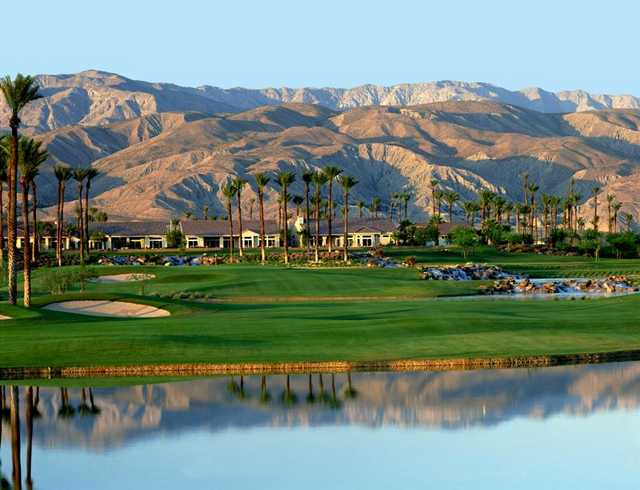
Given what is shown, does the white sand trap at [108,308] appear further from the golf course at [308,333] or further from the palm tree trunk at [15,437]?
the palm tree trunk at [15,437]

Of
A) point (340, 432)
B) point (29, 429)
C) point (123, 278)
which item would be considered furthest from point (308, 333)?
point (123, 278)

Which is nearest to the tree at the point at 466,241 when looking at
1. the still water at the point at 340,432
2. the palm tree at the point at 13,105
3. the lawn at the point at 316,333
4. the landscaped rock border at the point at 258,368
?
the lawn at the point at 316,333

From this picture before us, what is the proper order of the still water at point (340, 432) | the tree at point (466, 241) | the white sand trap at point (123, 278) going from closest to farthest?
the still water at point (340, 432)
the white sand trap at point (123, 278)
the tree at point (466, 241)

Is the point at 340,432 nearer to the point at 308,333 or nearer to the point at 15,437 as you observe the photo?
the point at 15,437

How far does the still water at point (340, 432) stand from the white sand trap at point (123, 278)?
59947mm

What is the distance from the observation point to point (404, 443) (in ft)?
91.9

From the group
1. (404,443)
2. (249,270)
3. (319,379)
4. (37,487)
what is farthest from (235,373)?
(249,270)

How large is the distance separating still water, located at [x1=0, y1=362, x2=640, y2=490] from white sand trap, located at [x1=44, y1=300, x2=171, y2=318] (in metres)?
20.8

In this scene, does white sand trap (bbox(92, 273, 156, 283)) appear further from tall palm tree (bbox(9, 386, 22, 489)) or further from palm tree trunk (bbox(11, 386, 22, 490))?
palm tree trunk (bbox(11, 386, 22, 490))

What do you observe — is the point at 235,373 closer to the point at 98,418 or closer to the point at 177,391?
the point at 177,391

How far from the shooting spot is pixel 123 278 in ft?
328

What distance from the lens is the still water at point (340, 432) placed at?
24594 mm

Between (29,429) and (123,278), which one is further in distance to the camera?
(123,278)

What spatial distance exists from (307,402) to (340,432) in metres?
4.42
